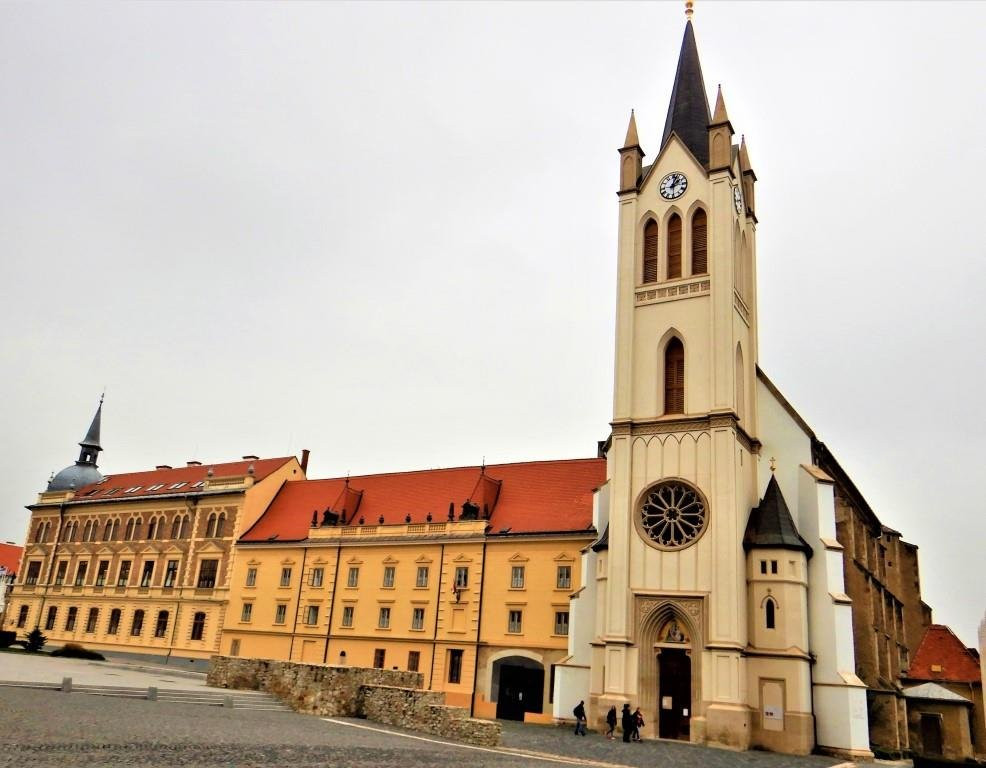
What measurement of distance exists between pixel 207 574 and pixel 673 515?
3448 cm

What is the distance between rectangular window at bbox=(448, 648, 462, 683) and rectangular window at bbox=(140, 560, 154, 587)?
25.3m

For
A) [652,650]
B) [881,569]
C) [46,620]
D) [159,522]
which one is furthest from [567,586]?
[46,620]

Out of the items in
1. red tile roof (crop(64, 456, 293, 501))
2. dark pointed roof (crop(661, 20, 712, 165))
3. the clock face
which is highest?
dark pointed roof (crop(661, 20, 712, 165))

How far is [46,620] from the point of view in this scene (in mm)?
62906

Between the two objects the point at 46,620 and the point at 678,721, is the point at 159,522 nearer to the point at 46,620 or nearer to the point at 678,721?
the point at 46,620

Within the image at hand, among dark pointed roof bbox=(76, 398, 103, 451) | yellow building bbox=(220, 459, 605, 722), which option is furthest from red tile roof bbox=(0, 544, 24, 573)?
yellow building bbox=(220, 459, 605, 722)

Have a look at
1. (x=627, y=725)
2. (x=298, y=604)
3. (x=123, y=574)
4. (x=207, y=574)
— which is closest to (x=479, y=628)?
(x=298, y=604)

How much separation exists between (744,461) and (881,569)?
1855cm

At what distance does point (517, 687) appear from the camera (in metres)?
41.8

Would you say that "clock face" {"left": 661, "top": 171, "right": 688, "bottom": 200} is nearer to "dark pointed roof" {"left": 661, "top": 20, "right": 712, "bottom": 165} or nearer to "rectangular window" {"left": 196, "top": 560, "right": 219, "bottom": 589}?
"dark pointed roof" {"left": 661, "top": 20, "right": 712, "bottom": 165}

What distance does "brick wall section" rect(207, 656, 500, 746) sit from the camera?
23.8 meters

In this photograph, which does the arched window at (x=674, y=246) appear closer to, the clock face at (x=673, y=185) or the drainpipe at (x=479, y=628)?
the clock face at (x=673, y=185)

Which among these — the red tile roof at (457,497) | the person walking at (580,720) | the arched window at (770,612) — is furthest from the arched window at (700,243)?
the person walking at (580,720)

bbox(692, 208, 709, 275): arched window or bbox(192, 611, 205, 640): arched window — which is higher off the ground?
bbox(692, 208, 709, 275): arched window
